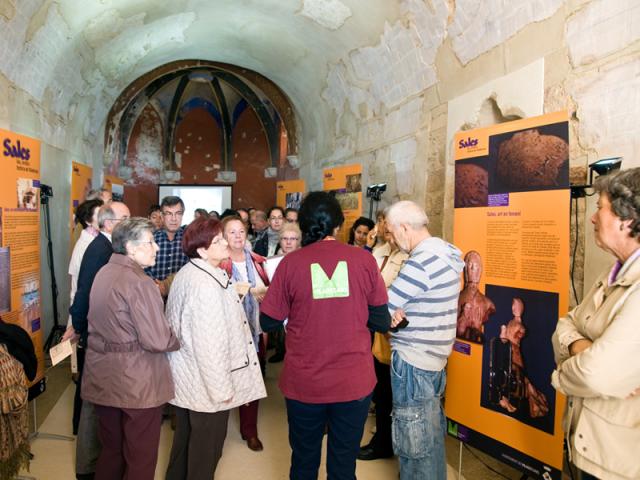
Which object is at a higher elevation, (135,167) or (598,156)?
(135,167)

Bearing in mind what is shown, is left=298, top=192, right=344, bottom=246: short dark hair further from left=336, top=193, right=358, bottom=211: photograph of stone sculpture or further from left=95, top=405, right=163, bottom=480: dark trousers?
left=336, top=193, right=358, bottom=211: photograph of stone sculpture

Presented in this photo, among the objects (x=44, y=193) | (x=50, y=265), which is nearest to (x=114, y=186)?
(x=50, y=265)

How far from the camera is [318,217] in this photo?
1.89m

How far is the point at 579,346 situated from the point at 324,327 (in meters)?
0.95

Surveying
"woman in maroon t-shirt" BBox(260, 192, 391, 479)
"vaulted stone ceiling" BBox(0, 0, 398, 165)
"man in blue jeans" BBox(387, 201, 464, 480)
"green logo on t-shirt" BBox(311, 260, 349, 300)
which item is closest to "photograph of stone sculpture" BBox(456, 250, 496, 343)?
"man in blue jeans" BBox(387, 201, 464, 480)

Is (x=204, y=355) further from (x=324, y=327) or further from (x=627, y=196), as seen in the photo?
(x=627, y=196)

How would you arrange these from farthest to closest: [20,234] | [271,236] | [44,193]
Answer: [271,236] < [44,193] < [20,234]

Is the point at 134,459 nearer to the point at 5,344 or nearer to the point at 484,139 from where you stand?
the point at 5,344

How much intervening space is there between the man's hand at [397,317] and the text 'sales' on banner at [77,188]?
479 cm

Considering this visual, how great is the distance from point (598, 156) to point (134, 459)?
9.42ft

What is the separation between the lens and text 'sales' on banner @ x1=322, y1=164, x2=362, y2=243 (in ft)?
17.4

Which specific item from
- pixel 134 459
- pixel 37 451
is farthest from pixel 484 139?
pixel 37 451

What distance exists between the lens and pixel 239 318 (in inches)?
92.4

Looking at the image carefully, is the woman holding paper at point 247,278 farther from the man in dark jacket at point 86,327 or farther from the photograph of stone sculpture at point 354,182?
the photograph of stone sculpture at point 354,182
